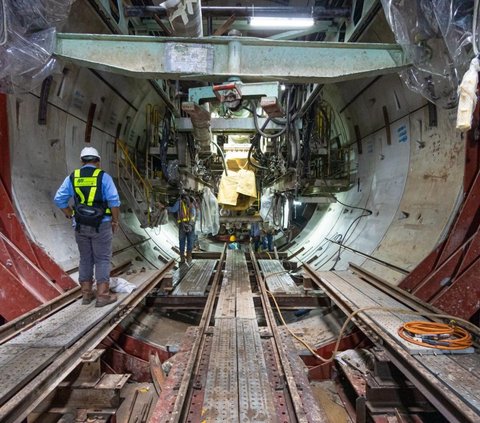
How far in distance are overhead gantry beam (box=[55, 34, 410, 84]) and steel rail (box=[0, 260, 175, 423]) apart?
94.3 inches

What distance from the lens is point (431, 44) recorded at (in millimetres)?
2924

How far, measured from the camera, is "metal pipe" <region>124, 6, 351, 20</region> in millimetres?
4301

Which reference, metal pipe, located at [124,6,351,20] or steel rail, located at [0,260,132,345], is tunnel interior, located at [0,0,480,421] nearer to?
metal pipe, located at [124,6,351,20]

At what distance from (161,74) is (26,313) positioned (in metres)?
2.59

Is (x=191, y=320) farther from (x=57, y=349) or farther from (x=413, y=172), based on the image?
(x=413, y=172)

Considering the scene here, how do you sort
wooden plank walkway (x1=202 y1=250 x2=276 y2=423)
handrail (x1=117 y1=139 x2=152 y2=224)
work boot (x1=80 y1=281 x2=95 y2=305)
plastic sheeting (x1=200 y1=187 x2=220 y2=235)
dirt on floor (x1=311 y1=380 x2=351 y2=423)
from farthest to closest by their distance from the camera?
plastic sheeting (x1=200 y1=187 x2=220 y2=235), handrail (x1=117 y1=139 x2=152 y2=224), work boot (x1=80 y1=281 x2=95 y2=305), dirt on floor (x1=311 y1=380 x2=351 y2=423), wooden plank walkway (x1=202 y1=250 x2=276 y2=423)

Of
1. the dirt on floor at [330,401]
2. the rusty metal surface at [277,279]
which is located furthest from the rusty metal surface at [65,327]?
the rusty metal surface at [277,279]

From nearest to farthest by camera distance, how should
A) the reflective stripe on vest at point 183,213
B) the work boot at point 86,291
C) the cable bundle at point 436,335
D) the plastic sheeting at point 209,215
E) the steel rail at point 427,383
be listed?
the steel rail at point 427,383
the cable bundle at point 436,335
the work boot at point 86,291
the reflective stripe on vest at point 183,213
the plastic sheeting at point 209,215

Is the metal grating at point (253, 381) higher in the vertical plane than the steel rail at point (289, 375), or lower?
lower

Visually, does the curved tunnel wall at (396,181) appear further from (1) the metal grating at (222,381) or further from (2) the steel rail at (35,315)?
(2) the steel rail at (35,315)

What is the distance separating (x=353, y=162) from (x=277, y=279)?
3347 millimetres

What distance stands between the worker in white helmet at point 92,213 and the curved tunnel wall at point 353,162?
2.59 ft

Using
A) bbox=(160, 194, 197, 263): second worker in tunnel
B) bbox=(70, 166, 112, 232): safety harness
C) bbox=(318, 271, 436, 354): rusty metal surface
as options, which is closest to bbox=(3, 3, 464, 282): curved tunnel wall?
bbox=(318, 271, 436, 354): rusty metal surface

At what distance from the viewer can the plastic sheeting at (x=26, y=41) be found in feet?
9.59
